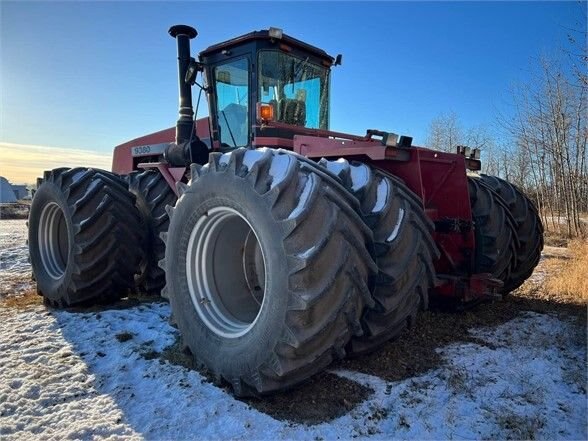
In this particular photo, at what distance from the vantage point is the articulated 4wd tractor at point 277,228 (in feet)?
8.04

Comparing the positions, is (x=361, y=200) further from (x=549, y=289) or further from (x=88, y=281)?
(x=549, y=289)

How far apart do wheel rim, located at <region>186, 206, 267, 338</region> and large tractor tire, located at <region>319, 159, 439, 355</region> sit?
763 mm

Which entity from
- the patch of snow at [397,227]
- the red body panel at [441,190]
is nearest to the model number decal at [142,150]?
the red body panel at [441,190]

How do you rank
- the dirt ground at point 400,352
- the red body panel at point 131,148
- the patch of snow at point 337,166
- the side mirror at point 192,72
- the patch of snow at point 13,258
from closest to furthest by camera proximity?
1. the dirt ground at point 400,352
2. the patch of snow at point 337,166
3. the side mirror at point 192,72
4. the red body panel at point 131,148
5. the patch of snow at point 13,258

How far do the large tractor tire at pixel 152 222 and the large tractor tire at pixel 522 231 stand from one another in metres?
3.58

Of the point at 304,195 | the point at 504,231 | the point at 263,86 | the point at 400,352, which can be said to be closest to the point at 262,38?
the point at 263,86

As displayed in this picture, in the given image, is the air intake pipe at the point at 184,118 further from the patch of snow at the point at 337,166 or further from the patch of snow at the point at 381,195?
the patch of snow at the point at 381,195

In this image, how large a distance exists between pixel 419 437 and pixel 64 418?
1965mm

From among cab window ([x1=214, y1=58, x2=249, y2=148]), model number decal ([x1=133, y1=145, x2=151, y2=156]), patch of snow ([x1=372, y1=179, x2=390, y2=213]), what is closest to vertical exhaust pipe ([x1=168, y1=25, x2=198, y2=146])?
cab window ([x1=214, y1=58, x2=249, y2=148])

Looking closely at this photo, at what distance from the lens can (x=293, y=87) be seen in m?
4.68

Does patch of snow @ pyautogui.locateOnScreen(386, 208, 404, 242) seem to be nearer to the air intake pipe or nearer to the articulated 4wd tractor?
the articulated 4wd tractor

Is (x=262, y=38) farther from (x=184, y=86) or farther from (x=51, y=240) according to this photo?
(x=51, y=240)

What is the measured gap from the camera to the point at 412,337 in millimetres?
3592

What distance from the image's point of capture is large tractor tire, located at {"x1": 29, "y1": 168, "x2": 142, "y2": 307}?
4.51 m
